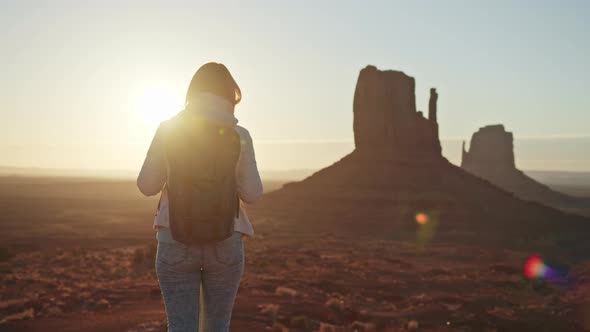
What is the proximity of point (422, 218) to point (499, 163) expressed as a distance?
253ft

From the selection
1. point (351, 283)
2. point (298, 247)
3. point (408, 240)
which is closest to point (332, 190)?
point (408, 240)

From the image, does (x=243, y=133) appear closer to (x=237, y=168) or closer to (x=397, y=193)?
(x=237, y=168)

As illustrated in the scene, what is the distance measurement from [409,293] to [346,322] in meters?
8.86

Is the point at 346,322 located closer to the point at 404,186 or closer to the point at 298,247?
the point at 298,247

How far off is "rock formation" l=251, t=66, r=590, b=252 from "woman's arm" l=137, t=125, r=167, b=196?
42528 mm

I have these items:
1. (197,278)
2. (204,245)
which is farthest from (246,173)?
(197,278)

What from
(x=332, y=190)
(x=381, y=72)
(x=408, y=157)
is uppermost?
(x=381, y=72)

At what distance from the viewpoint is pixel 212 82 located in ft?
9.34

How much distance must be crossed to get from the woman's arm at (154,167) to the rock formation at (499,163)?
118555 mm

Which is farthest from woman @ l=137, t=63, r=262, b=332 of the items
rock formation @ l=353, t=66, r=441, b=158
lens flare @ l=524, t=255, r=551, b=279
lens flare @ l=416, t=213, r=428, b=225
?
rock formation @ l=353, t=66, r=441, b=158

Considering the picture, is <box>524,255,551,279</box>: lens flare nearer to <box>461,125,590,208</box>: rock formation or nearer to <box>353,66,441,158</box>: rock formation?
<box>353,66,441,158</box>: rock formation

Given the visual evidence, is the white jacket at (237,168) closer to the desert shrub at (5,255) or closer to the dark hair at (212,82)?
the dark hair at (212,82)

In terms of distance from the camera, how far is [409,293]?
1892cm

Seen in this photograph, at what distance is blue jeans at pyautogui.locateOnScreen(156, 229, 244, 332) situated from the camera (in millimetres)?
2613
